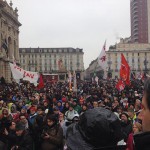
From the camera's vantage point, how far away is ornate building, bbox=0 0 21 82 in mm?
57256

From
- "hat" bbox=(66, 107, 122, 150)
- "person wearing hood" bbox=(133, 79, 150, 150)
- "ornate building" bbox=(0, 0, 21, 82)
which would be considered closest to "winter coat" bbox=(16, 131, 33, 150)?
"hat" bbox=(66, 107, 122, 150)

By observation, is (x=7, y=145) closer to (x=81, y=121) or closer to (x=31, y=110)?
(x=31, y=110)

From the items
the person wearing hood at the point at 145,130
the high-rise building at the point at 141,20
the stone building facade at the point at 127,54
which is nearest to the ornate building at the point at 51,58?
the high-rise building at the point at 141,20

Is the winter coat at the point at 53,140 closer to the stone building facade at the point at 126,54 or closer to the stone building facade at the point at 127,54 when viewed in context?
the stone building facade at the point at 126,54

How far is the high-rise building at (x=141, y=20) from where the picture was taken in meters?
130

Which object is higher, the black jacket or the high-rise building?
the high-rise building

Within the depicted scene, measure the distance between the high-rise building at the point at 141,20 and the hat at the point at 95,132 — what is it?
13125 cm

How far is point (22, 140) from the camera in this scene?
6293 millimetres

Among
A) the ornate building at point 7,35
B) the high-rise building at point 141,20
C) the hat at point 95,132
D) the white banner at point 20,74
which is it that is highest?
the high-rise building at point 141,20

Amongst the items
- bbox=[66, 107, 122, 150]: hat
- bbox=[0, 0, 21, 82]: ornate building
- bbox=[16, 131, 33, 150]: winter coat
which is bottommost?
bbox=[16, 131, 33, 150]: winter coat

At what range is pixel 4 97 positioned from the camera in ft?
61.8

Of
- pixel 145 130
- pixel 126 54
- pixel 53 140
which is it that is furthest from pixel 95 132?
pixel 126 54

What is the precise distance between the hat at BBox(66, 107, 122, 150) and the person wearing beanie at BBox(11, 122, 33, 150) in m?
4.62

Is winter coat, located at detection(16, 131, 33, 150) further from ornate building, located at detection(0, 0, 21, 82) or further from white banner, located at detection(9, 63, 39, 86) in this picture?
ornate building, located at detection(0, 0, 21, 82)
